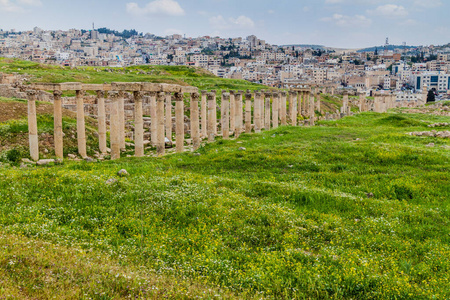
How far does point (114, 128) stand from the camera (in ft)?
81.4

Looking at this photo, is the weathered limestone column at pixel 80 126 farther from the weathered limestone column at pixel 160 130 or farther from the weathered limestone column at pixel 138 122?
the weathered limestone column at pixel 160 130

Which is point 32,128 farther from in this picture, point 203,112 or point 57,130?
point 203,112


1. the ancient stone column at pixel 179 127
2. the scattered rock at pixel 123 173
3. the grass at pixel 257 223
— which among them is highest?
the ancient stone column at pixel 179 127

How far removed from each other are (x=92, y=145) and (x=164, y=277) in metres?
21.9

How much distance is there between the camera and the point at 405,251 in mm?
9289

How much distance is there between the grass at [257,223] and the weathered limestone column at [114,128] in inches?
289

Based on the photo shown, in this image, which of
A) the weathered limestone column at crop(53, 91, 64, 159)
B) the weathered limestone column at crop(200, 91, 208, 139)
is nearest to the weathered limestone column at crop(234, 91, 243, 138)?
the weathered limestone column at crop(200, 91, 208, 139)

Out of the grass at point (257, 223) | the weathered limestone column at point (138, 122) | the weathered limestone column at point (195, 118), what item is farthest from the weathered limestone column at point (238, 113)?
the grass at point (257, 223)

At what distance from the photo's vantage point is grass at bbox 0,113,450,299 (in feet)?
26.0

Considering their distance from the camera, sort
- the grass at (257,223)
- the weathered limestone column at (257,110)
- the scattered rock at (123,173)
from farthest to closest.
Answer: the weathered limestone column at (257,110)
the scattered rock at (123,173)
the grass at (257,223)

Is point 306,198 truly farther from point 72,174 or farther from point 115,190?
point 72,174

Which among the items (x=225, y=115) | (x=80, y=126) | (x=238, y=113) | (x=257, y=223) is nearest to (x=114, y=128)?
(x=80, y=126)

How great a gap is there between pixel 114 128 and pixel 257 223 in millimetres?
16217

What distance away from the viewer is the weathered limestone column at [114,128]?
24344 mm
